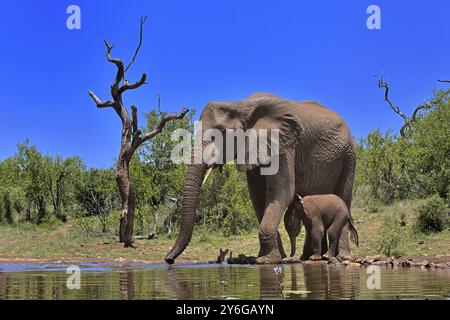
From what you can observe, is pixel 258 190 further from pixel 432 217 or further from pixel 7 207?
pixel 7 207

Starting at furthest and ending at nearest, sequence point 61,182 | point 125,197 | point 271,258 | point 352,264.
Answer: point 61,182 → point 125,197 → point 271,258 → point 352,264

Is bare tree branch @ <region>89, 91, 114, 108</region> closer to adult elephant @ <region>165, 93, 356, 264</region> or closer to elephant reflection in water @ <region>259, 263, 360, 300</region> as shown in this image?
adult elephant @ <region>165, 93, 356, 264</region>

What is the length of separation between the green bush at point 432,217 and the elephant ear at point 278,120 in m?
8.79

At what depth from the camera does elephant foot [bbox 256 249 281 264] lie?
52.5 feet

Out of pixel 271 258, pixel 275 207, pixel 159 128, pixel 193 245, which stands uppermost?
pixel 159 128

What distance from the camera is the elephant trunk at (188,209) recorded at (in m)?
15.3

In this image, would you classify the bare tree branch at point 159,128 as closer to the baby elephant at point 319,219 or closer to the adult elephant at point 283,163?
the adult elephant at point 283,163

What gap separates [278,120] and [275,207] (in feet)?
7.42

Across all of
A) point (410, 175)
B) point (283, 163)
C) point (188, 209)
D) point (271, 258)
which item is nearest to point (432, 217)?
point (283, 163)

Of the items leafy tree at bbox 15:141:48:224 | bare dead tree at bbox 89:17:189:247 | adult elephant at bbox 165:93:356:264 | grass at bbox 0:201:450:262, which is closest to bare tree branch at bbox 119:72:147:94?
bare dead tree at bbox 89:17:189:247

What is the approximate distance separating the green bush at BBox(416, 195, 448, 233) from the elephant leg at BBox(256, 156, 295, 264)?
355 inches

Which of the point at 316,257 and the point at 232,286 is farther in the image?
the point at 316,257

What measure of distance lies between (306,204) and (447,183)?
1468 centimetres

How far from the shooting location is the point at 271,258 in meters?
16.1
